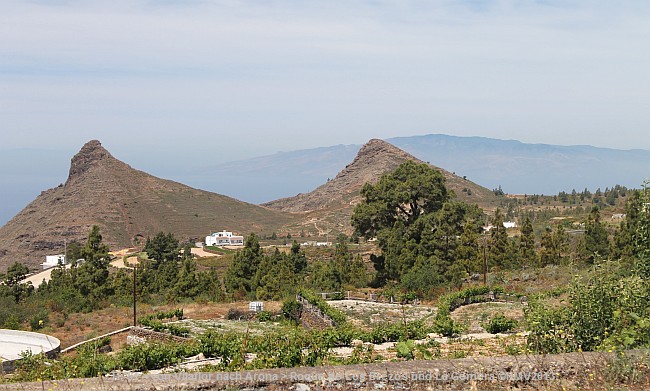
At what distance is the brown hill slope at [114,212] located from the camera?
9112 centimetres

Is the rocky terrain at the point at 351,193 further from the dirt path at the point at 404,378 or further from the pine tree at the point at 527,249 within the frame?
the dirt path at the point at 404,378

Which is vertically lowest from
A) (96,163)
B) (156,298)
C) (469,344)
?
(156,298)

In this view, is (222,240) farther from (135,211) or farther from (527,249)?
(527,249)

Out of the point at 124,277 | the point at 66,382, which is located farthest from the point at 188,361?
the point at 124,277

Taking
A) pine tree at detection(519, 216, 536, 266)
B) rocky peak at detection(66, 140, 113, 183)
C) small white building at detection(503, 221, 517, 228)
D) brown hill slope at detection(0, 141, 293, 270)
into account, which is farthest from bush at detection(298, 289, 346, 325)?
rocky peak at detection(66, 140, 113, 183)

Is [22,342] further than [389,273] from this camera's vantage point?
No

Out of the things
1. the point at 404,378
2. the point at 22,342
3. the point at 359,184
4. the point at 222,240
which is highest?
the point at 359,184

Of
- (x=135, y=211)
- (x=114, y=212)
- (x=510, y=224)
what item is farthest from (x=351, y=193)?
(x=510, y=224)

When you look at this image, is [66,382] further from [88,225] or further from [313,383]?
[88,225]

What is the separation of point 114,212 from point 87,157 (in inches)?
1088

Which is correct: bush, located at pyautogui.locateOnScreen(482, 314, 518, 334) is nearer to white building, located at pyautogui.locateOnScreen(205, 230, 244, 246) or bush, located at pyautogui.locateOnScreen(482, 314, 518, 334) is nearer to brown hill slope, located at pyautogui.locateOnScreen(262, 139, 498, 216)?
white building, located at pyautogui.locateOnScreen(205, 230, 244, 246)

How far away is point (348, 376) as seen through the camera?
4.96 m

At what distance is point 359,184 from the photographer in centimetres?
11675

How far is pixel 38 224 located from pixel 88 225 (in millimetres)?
14110
